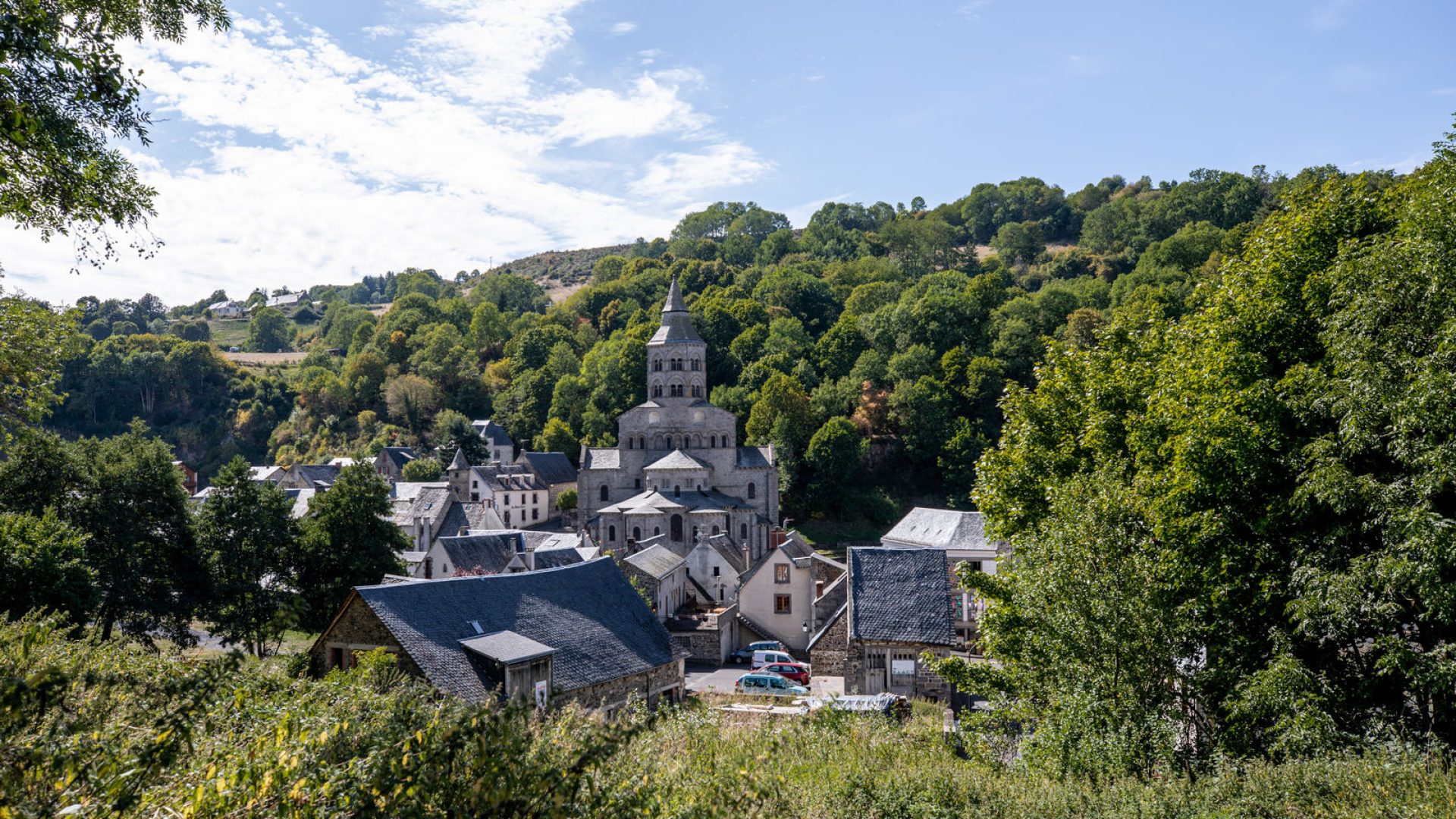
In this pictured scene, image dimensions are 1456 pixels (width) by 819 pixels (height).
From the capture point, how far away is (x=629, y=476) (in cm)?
6322

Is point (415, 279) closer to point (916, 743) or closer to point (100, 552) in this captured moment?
point (100, 552)

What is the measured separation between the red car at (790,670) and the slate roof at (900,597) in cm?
426

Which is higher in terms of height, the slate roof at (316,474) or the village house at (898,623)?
the slate roof at (316,474)

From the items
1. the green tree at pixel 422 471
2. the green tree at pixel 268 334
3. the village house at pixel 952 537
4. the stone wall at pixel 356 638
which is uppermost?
the green tree at pixel 268 334

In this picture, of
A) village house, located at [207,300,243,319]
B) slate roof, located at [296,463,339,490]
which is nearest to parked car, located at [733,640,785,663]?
slate roof, located at [296,463,339,490]

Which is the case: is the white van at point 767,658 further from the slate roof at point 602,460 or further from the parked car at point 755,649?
the slate roof at point 602,460

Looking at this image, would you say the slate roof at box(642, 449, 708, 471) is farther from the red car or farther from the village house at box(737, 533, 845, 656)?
the red car

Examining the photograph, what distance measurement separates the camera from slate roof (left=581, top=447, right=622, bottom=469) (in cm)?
6381

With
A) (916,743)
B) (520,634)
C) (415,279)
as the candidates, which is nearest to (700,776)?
(916,743)

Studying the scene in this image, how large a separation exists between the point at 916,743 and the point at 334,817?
37.9ft

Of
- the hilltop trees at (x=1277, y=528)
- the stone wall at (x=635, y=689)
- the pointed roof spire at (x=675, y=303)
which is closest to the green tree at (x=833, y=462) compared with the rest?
the pointed roof spire at (x=675, y=303)

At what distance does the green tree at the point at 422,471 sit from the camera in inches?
2997

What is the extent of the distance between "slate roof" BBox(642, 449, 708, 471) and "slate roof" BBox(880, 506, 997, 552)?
52.0 feet

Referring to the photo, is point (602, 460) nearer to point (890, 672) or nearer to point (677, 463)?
point (677, 463)
